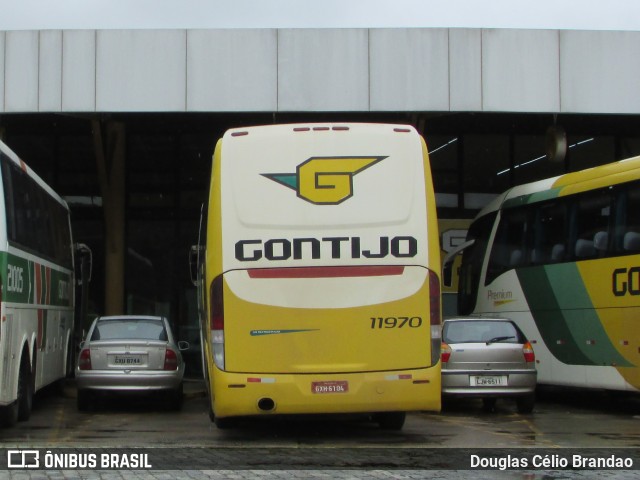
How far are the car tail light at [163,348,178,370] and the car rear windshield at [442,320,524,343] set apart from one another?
13.8 feet

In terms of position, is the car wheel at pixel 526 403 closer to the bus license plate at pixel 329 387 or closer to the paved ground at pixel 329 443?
the paved ground at pixel 329 443

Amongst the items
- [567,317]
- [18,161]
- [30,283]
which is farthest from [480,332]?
[18,161]

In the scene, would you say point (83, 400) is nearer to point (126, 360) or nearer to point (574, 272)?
point (126, 360)

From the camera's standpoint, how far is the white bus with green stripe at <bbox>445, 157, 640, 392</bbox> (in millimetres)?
15602

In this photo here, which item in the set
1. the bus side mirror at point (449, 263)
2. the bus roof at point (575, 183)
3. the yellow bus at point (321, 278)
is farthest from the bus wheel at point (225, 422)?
the bus side mirror at point (449, 263)

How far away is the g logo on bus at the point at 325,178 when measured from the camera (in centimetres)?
1204

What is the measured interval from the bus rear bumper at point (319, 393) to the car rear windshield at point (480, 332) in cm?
470

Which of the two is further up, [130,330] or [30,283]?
[30,283]

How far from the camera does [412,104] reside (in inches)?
808

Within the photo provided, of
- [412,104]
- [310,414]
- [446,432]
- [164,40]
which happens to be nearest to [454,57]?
[412,104]

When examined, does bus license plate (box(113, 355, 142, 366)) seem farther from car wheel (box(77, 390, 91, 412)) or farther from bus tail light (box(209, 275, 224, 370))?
bus tail light (box(209, 275, 224, 370))

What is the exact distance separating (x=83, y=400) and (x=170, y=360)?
5.08 feet

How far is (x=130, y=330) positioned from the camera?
17.0 meters

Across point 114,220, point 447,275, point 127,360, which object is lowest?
point 127,360
